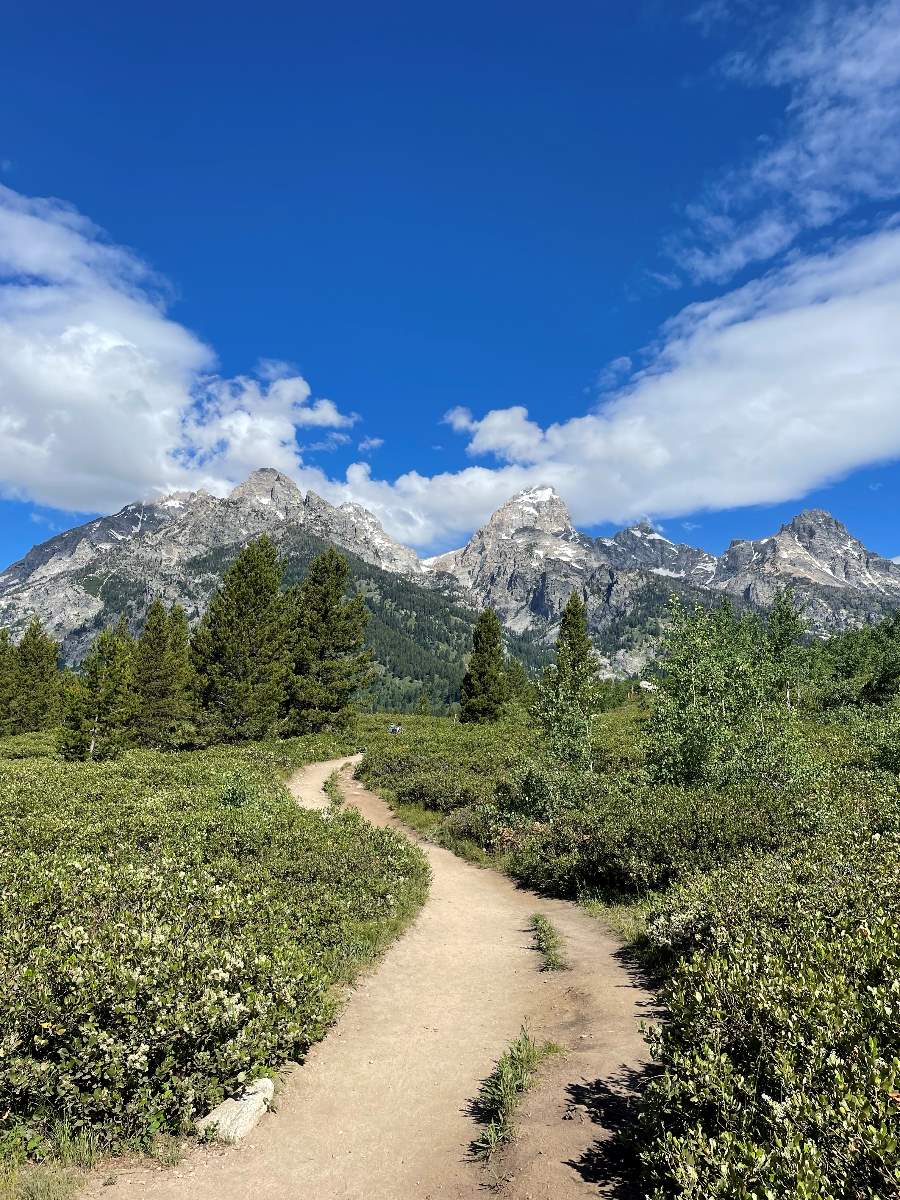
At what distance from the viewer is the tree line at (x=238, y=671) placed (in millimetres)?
40875

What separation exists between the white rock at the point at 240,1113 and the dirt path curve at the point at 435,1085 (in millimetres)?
147

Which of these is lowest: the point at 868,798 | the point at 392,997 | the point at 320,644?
the point at 392,997

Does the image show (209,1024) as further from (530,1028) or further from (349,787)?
(349,787)

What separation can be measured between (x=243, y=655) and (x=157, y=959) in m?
39.3

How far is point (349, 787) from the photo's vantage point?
3478 cm

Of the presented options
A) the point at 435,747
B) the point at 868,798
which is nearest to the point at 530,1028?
the point at 868,798

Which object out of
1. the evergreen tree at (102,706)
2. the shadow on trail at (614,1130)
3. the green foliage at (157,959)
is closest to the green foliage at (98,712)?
the evergreen tree at (102,706)

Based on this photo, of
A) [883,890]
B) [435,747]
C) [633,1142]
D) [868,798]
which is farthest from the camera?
[435,747]

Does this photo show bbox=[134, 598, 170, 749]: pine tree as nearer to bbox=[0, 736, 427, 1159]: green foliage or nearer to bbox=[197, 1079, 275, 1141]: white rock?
bbox=[0, 736, 427, 1159]: green foliage

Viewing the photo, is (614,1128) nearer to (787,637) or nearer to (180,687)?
(787,637)

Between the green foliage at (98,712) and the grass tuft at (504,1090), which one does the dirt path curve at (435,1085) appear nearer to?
the grass tuft at (504,1090)

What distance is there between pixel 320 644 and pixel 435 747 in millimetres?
14574

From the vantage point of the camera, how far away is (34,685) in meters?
66.4

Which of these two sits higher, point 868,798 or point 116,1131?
point 868,798
